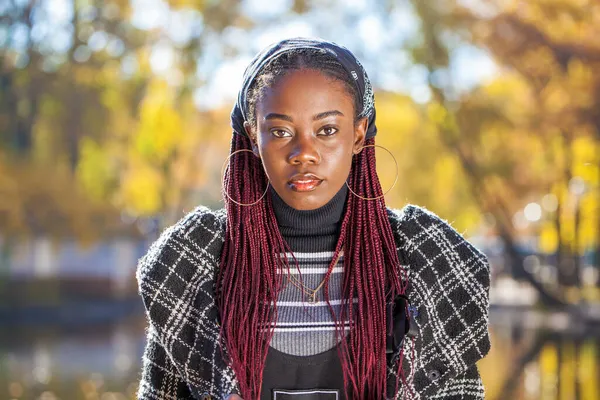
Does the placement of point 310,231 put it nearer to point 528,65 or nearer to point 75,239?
point 528,65

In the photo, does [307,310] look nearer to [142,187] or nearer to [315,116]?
[315,116]

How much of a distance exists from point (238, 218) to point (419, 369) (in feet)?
1.51

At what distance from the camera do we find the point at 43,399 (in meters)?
9.42

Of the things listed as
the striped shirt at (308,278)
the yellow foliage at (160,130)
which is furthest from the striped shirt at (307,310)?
the yellow foliage at (160,130)

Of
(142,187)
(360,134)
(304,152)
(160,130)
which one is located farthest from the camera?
(142,187)

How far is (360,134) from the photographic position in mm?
1897

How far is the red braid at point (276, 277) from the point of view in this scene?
73.1 inches

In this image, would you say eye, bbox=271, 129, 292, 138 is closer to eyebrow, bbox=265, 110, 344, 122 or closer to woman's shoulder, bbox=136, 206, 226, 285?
eyebrow, bbox=265, 110, 344, 122

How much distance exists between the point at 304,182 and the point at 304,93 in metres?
0.16

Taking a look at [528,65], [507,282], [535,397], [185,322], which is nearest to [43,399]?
[535,397]

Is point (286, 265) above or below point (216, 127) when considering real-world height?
below

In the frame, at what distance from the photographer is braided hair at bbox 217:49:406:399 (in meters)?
1.84

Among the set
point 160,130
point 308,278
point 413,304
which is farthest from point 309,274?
point 160,130

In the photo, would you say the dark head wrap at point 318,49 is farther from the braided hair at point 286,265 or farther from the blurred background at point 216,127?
the blurred background at point 216,127
